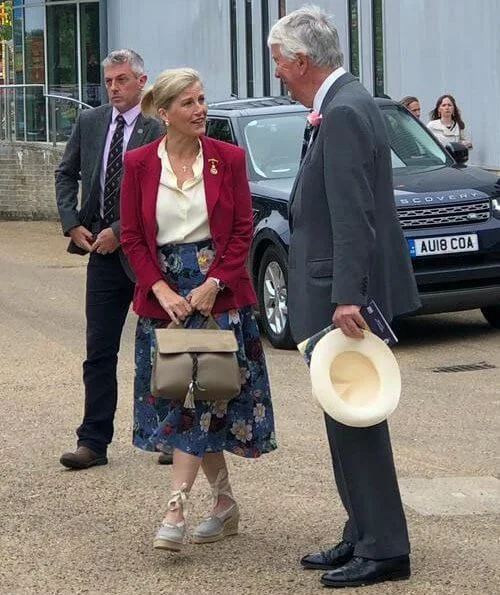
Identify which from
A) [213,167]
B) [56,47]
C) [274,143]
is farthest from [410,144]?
[56,47]

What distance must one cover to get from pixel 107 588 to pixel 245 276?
132 centimetres

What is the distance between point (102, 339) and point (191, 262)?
1.54m

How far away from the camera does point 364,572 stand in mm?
5434

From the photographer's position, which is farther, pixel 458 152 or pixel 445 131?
pixel 445 131

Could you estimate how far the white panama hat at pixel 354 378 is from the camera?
5.30 metres

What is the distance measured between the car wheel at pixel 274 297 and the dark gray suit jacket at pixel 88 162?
3995 millimetres

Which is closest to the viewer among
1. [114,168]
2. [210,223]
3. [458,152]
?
[210,223]

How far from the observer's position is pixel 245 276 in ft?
19.9

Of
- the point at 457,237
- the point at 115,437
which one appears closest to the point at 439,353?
the point at 457,237

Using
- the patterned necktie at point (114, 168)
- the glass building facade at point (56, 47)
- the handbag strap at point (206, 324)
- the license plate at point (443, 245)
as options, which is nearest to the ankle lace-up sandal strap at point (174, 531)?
the handbag strap at point (206, 324)

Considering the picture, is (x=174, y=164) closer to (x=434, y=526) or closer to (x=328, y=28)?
(x=328, y=28)

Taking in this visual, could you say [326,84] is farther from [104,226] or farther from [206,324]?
[104,226]

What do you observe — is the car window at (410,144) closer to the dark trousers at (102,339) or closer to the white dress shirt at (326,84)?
the dark trousers at (102,339)

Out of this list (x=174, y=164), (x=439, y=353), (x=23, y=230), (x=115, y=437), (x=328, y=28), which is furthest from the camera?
(x=23, y=230)
